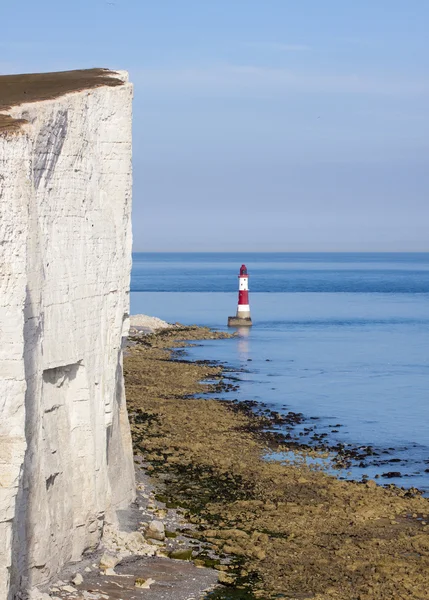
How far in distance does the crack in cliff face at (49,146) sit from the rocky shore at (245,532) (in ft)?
15.4

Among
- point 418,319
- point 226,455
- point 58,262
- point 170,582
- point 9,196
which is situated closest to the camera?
point 9,196

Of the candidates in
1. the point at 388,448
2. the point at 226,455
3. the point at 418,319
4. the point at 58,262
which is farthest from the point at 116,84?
the point at 418,319

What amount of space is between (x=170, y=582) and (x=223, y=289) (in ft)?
292

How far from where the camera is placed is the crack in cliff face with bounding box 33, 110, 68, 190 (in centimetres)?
1084

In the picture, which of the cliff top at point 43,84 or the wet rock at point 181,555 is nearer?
the cliff top at point 43,84

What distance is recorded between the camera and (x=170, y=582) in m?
12.6

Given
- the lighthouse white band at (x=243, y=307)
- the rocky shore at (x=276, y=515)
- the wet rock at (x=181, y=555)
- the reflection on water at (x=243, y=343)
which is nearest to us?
the rocky shore at (x=276, y=515)

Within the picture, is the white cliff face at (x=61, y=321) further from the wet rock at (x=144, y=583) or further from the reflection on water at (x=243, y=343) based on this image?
the reflection on water at (x=243, y=343)

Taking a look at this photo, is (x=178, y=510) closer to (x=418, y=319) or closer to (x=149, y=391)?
(x=149, y=391)

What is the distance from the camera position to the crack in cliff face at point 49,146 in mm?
10836

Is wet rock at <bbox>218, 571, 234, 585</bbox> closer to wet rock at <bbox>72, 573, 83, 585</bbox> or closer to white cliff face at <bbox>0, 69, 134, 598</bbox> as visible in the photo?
white cliff face at <bbox>0, 69, 134, 598</bbox>

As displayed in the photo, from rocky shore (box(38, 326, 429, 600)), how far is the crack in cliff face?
468 cm

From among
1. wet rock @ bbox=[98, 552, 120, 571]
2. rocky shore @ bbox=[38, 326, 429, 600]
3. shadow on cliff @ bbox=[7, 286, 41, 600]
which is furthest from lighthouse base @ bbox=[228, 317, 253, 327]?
shadow on cliff @ bbox=[7, 286, 41, 600]

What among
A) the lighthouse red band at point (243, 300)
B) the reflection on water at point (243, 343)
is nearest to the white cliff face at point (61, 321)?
the reflection on water at point (243, 343)
